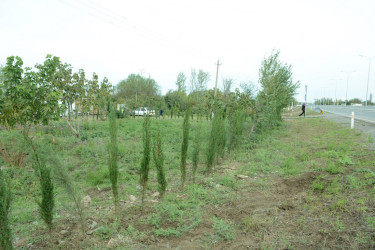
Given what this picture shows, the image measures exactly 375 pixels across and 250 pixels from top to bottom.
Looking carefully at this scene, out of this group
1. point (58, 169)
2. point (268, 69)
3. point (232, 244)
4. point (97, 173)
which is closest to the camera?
point (232, 244)

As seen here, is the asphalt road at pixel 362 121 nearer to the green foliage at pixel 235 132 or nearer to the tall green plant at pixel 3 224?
the green foliage at pixel 235 132

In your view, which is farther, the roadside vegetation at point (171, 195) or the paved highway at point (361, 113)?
the paved highway at point (361, 113)

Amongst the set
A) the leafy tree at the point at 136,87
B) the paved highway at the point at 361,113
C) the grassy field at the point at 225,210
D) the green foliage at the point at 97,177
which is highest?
the leafy tree at the point at 136,87

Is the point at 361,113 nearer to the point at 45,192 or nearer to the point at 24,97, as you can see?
the point at 24,97

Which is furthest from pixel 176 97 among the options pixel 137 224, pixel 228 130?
pixel 137 224

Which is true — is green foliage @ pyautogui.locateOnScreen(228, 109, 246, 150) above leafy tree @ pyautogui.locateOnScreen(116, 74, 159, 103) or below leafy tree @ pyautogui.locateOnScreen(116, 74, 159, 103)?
below

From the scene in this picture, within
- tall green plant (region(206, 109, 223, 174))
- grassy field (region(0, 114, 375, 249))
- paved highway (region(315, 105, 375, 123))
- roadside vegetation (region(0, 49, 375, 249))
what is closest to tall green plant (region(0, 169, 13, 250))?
roadside vegetation (region(0, 49, 375, 249))

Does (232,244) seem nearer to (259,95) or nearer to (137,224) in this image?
(137,224)

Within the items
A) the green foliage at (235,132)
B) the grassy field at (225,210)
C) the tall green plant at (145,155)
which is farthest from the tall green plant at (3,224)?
the green foliage at (235,132)

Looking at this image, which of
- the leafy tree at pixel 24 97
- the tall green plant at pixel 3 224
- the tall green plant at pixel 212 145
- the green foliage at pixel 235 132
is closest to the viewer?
the tall green plant at pixel 3 224

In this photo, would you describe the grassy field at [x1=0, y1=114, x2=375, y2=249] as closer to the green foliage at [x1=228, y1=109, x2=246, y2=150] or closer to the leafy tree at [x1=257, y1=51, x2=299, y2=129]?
the green foliage at [x1=228, y1=109, x2=246, y2=150]

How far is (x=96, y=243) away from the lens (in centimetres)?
323

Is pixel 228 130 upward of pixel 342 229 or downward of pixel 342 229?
upward

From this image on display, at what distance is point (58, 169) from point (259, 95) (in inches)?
457
